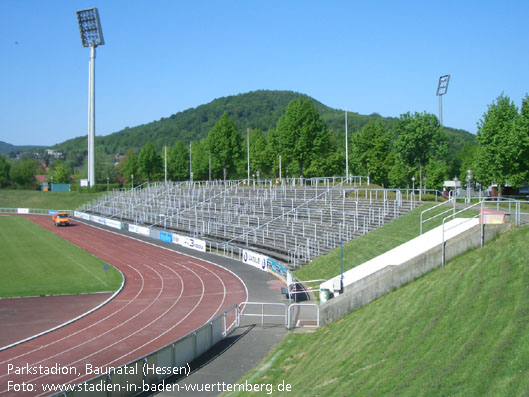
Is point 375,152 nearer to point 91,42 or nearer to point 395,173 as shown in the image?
point 395,173

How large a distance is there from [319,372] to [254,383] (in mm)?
2069

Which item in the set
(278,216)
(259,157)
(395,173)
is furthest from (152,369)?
(259,157)

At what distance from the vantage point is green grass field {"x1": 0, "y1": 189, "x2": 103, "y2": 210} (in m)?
98.6

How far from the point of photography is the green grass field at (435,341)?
381 inches

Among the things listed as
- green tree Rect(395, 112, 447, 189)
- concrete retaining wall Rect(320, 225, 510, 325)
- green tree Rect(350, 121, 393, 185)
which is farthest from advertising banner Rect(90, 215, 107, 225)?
concrete retaining wall Rect(320, 225, 510, 325)

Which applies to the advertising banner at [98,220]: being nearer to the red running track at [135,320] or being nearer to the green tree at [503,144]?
the red running track at [135,320]

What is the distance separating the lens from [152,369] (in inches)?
546

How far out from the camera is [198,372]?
1523 centimetres

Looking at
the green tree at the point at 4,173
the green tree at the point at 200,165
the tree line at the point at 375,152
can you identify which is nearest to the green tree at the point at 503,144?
the tree line at the point at 375,152

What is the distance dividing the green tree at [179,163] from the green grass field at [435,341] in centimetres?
10214

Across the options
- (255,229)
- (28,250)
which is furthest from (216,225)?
(28,250)

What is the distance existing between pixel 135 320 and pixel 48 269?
1607 centimetres

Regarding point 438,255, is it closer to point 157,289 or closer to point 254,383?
point 254,383

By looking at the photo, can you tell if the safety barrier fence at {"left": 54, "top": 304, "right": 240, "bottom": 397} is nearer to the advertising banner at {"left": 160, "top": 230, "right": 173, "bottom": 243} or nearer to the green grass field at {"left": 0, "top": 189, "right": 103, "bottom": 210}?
the advertising banner at {"left": 160, "top": 230, "right": 173, "bottom": 243}
